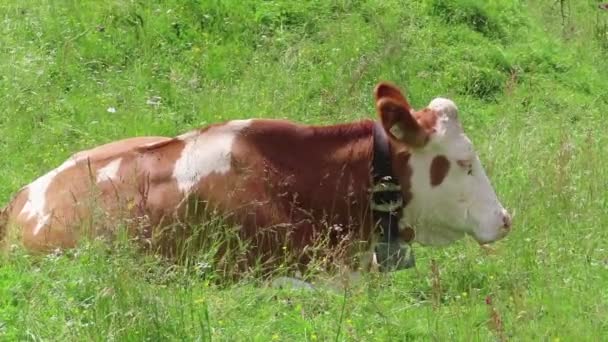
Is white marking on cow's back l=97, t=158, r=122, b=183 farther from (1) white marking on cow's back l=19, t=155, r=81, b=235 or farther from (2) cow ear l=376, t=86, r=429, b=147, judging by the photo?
(2) cow ear l=376, t=86, r=429, b=147

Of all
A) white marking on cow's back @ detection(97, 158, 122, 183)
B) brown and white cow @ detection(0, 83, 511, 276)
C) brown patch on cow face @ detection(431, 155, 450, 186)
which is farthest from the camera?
brown patch on cow face @ detection(431, 155, 450, 186)

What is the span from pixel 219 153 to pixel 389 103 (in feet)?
2.77

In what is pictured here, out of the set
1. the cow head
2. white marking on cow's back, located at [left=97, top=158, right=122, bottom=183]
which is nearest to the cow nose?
the cow head

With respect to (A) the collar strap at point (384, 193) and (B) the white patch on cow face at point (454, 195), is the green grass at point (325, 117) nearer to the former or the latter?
(B) the white patch on cow face at point (454, 195)

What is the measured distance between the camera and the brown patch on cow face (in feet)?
19.9

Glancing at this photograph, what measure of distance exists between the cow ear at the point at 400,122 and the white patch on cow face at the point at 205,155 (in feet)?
2.15

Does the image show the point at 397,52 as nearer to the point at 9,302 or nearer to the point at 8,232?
the point at 8,232

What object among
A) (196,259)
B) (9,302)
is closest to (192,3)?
(196,259)

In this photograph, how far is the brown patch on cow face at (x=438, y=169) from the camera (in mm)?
6055

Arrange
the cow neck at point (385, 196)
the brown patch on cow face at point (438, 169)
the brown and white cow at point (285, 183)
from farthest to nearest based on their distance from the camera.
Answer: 1. the brown patch on cow face at point (438, 169)
2. the cow neck at point (385, 196)
3. the brown and white cow at point (285, 183)

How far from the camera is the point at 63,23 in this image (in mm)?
10023

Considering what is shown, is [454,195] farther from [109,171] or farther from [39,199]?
[39,199]

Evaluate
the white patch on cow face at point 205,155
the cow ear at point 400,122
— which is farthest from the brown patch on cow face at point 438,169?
the white patch on cow face at point 205,155

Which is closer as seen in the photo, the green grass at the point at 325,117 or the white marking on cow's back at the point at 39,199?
the green grass at the point at 325,117
